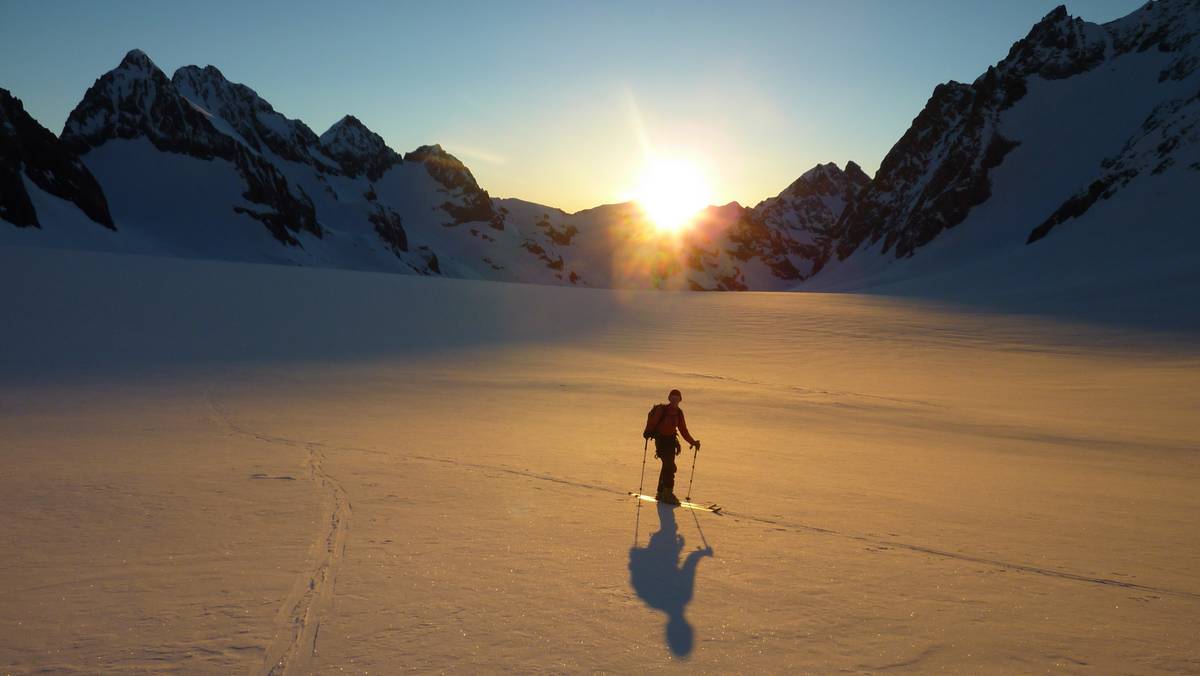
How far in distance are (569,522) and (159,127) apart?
157401mm

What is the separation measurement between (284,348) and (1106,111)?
429 ft

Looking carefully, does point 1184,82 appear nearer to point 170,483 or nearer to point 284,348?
point 284,348

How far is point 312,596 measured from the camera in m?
5.88

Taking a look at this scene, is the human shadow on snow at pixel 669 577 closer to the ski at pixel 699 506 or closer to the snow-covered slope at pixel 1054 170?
the ski at pixel 699 506

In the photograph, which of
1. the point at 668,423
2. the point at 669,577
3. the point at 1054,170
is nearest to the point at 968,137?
the point at 1054,170

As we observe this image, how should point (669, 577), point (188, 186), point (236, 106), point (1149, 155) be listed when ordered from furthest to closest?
point (236, 106) < point (188, 186) < point (1149, 155) < point (669, 577)

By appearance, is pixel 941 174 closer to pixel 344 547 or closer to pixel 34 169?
pixel 34 169

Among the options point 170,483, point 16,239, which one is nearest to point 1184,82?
point 170,483

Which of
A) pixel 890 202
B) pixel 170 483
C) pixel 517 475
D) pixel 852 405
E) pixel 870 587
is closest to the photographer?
pixel 870 587

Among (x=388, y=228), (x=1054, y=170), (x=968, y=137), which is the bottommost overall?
(x=388, y=228)

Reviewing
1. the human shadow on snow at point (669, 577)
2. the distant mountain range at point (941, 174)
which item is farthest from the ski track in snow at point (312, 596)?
the distant mountain range at point (941, 174)

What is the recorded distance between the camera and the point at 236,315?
32406 mm

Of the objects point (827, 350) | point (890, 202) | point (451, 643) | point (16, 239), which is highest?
point (890, 202)

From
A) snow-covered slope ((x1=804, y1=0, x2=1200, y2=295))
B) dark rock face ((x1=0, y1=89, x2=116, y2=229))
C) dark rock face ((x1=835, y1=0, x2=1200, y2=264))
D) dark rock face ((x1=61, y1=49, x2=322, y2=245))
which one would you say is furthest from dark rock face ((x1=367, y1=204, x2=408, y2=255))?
dark rock face ((x1=835, y1=0, x2=1200, y2=264))
